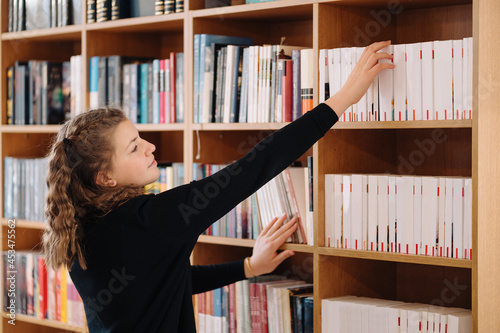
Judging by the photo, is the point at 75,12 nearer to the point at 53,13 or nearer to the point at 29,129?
the point at 53,13

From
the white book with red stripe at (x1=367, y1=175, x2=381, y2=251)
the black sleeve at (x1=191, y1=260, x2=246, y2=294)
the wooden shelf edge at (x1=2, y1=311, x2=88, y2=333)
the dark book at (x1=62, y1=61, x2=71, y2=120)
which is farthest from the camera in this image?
the dark book at (x1=62, y1=61, x2=71, y2=120)

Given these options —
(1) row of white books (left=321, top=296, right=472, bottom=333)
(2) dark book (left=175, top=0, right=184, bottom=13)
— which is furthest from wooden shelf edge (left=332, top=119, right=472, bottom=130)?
(2) dark book (left=175, top=0, right=184, bottom=13)

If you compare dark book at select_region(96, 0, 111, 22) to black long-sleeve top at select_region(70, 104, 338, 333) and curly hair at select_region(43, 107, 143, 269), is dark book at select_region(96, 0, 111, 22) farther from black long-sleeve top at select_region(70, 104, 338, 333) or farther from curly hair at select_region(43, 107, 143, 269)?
black long-sleeve top at select_region(70, 104, 338, 333)

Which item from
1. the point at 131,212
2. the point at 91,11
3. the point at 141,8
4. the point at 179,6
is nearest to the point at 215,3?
the point at 179,6

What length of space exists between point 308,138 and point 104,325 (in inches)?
27.8

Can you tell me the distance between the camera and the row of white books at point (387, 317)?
1938 millimetres

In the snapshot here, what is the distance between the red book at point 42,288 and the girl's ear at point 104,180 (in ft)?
4.46

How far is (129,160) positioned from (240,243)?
2.11ft

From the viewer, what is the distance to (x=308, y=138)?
5.79 feet

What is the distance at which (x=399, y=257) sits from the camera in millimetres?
1996

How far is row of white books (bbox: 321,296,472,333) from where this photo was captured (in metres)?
1.94

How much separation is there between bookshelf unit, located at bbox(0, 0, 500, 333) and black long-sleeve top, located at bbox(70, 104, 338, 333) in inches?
16.5

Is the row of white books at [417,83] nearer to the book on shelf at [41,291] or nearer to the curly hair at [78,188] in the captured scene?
the curly hair at [78,188]

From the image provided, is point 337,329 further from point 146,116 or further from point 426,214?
point 146,116
